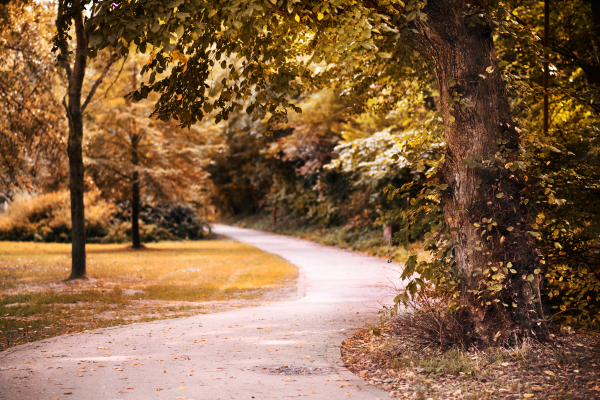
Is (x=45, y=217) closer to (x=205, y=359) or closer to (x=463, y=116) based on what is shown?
(x=205, y=359)

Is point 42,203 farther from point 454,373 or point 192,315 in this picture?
point 454,373

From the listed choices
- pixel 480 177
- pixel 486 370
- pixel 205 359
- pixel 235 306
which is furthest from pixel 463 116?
pixel 235 306

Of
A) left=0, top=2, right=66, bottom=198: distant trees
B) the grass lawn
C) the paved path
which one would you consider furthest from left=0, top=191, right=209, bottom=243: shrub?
the paved path

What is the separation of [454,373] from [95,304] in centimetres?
772

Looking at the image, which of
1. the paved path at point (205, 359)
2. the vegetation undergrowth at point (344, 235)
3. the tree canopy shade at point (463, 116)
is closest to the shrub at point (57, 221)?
the vegetation undergrowth at point (344, 235)

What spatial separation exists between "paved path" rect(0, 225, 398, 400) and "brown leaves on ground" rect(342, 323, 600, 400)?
337mm

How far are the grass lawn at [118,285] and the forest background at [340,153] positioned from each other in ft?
9.83

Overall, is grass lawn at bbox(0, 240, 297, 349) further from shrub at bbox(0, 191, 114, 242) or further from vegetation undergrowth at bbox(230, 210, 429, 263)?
shrub at bbox(0, 191, 114, 242)

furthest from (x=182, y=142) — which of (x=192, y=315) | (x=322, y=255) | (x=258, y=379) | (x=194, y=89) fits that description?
(x=258, y=379)

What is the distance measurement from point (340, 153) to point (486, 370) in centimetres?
1462

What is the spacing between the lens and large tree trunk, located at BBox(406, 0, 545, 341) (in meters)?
6.14

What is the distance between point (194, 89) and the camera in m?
6.61

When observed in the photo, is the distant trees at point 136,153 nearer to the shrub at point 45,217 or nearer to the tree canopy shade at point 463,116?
the shrub at point 45,217

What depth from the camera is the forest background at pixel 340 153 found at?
6645 millimetres
